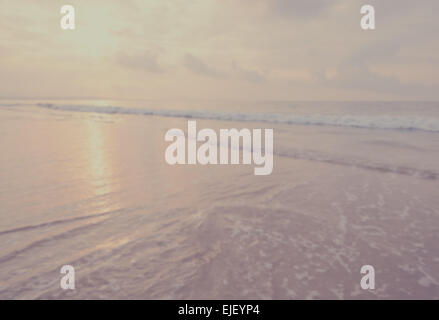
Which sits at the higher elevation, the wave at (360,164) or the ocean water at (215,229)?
the wave at (360,164)

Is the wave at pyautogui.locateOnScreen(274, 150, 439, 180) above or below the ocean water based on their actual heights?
above

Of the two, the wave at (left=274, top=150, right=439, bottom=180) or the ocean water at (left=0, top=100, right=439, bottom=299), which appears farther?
the wave at (left=274, top=150, right=439, bottom=180)

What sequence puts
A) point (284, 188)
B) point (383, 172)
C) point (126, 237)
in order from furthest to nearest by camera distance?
point (383, 172), point (284, 188), point (126, 237)

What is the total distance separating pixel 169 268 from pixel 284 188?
4052mm

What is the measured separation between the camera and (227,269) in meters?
3.37

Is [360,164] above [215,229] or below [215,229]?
above

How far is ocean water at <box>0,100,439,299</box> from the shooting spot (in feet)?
10.2

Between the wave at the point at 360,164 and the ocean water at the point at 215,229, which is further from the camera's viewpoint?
the wave at the point at 360,164

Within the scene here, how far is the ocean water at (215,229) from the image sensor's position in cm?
311

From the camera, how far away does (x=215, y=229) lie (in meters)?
4.45

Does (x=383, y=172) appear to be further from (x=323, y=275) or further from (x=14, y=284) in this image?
(x=14, y=284)

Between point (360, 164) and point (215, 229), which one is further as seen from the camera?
point (360, 164)
